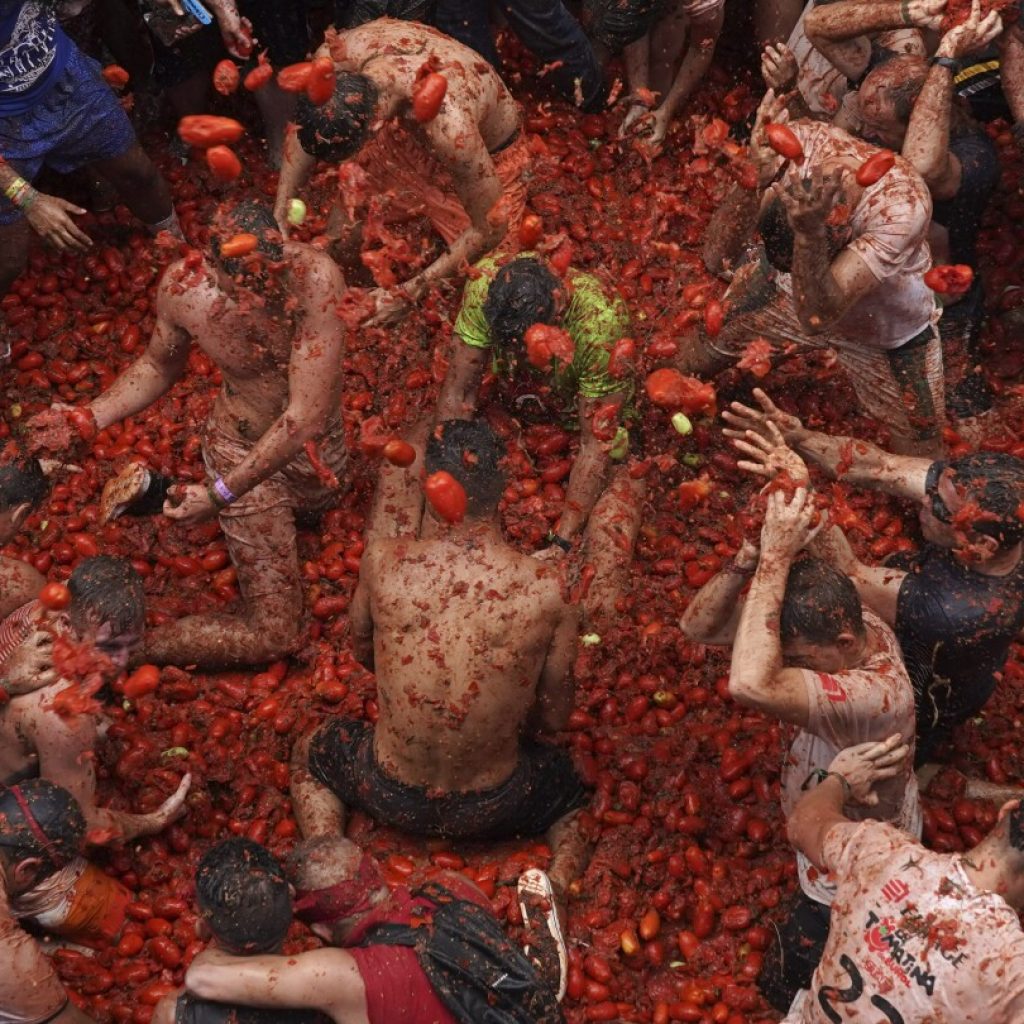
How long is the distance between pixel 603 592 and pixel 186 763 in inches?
73.1

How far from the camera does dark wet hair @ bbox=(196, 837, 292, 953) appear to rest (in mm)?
3748

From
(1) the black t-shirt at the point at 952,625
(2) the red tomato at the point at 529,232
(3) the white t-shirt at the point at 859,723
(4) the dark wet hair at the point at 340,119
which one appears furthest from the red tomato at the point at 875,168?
(4) the dark wet hair at the point at 340,119

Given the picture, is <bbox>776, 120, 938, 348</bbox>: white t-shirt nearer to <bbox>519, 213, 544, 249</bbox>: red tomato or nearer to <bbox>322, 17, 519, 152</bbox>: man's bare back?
<bbox>519, 213, 544, 249</bbox>: red tomato

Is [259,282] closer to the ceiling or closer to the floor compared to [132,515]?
closer to the ceiling

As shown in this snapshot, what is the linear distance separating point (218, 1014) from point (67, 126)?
13.5ft

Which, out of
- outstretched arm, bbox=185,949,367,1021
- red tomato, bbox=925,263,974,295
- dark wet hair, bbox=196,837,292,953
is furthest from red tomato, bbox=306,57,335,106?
outstretched arm, bbox=185,949,367,1021

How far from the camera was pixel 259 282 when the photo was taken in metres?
5.06

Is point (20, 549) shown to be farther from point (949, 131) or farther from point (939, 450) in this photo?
point (949, 131)

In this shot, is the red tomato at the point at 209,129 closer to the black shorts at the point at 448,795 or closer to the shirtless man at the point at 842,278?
the shirtless man at the point at 842,278

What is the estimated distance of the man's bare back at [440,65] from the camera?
18.3ft

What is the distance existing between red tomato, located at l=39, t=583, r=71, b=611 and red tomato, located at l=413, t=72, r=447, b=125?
2405mm

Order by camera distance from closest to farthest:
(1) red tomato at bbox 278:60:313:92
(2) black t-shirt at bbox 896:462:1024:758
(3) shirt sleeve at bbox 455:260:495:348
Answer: (2) black t-shirt at bbox 896:462:1024:758
(1) red tomato at bbox 278:60:313:92
(3) shirt sleeve at bbox 455:260:495:348

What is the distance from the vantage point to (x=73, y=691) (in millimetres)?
4598

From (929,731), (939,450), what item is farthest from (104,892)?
(939,450)
